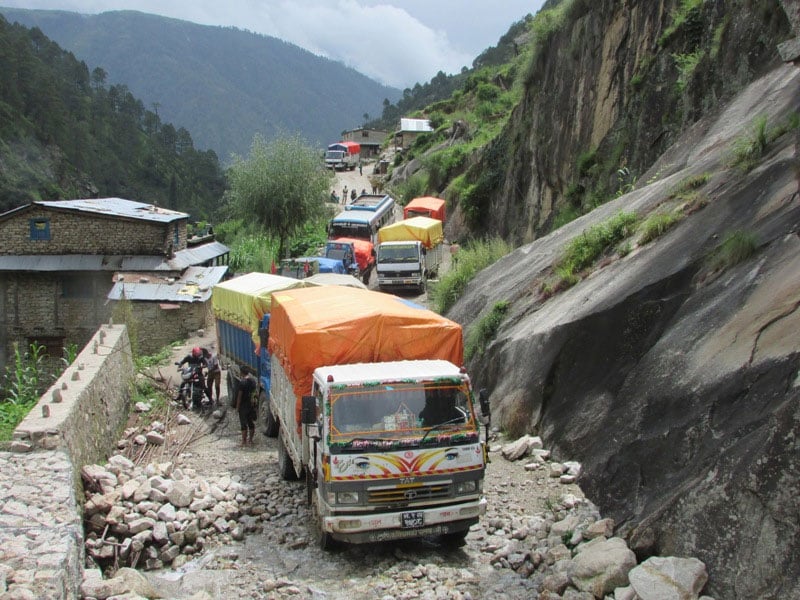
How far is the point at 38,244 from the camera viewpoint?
34250 millimetres

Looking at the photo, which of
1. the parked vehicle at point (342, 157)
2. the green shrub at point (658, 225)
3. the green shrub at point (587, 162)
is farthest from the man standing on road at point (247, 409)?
the parked vehicle at point (342, 157)

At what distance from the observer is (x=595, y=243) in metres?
14.1

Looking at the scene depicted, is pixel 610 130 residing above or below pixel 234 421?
above

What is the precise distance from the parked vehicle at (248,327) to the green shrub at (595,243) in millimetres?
5518

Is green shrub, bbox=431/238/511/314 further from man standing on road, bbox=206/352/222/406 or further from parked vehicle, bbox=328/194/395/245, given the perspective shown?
parked vehicle, bbox=328/194/395/245

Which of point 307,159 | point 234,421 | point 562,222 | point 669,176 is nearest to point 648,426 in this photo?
point 669,176

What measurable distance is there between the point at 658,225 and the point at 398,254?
62.0 ft

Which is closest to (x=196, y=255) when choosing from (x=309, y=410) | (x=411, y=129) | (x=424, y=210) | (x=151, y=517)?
(x=424, y=210)

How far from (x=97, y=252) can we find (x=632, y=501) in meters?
31.1

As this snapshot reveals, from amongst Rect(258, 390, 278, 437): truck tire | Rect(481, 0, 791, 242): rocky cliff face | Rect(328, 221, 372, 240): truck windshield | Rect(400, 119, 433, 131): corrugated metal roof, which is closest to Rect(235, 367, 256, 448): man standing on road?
Rect(258, 390, 278, 437): truck tire

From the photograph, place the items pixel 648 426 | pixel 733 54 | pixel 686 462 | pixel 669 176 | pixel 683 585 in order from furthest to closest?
pixel 733 54, pixel 669 176, pixel 648 426, pixel 686 462, pixel 683 585

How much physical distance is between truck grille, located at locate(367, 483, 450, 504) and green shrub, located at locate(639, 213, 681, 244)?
229 inches

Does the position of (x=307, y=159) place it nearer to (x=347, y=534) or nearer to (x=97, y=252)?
(x=97, y=252)

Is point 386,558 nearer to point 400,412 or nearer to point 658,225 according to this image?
point 400,412
